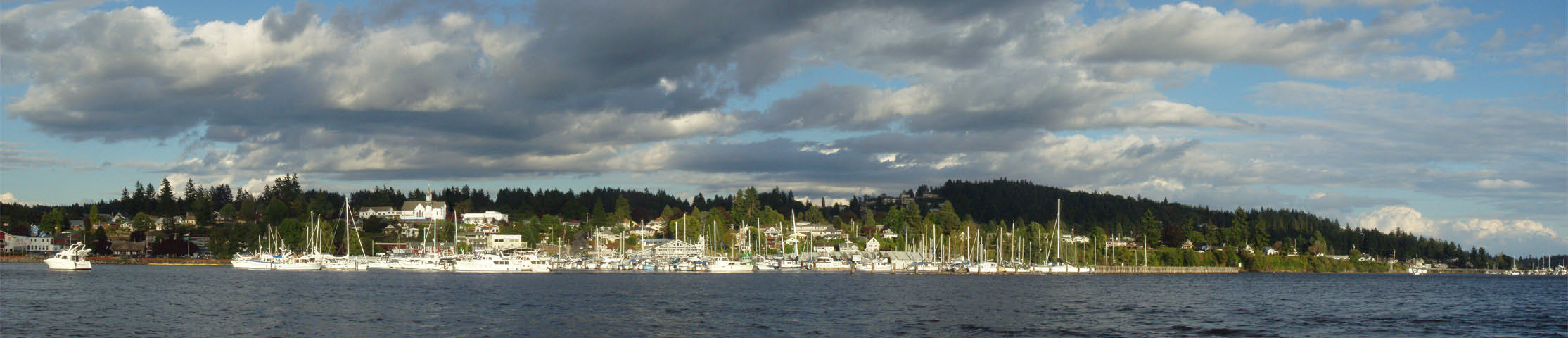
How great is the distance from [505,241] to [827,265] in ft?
201

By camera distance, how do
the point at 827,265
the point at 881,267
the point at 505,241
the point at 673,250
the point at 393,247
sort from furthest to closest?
the point at 505,241 → the point at 393,247 → the point at 673,250 → the point at 827,265 → the point at 881,267

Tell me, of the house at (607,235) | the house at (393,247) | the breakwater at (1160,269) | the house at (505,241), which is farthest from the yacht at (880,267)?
the house at (393,247)

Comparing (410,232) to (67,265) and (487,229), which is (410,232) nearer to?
(487,229)

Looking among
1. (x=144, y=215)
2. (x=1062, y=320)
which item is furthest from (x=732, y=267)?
(x=144, y=215)

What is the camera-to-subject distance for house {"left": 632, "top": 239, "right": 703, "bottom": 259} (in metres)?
157

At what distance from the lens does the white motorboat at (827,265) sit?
147 m

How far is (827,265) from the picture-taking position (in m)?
148

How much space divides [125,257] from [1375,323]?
15594 centimetres

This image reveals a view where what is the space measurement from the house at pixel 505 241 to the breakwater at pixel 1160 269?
9131 cm

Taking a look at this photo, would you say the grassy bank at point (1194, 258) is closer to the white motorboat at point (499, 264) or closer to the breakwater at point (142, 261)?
the white motorboat at point (499, 264)

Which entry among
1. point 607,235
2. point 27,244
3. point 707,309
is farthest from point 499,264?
point 27,244

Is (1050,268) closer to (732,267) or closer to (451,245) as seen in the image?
(732,267)

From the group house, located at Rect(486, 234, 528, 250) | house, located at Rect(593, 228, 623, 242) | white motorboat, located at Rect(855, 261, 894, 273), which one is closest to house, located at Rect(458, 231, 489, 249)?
house, located at Rect(486, 234, 528, 250)

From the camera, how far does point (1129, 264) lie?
6939 inches
